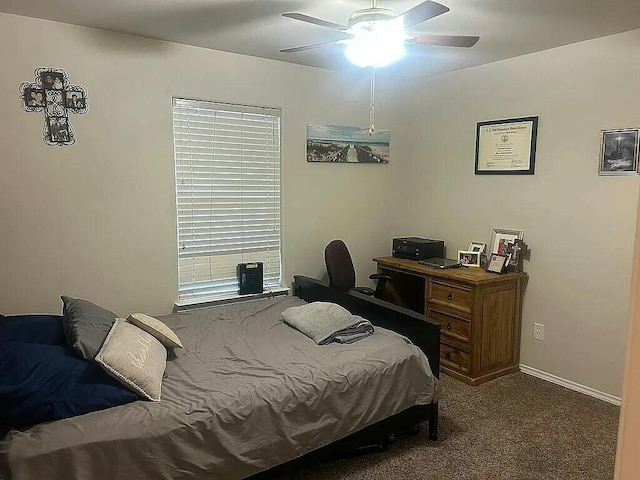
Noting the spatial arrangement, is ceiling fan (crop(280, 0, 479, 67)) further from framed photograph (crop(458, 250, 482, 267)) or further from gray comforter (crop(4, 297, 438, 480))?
framed photograph (crop(458, 250, 482, 267))

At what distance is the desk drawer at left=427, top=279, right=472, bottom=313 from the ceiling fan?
1828 mm

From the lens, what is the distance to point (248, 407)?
7.00 feet

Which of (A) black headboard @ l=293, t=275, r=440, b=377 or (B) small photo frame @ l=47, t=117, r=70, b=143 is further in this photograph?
(B) small photo frame @ l=47, t=117, r=70, b=143

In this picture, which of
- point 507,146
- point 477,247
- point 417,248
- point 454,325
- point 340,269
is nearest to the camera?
point 454,325

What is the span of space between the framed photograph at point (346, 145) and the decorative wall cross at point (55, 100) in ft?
5.81

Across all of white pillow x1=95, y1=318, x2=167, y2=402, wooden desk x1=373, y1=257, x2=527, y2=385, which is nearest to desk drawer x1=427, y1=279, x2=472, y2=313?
wooden desk x1=373, y1=257, x2=527, y2=385

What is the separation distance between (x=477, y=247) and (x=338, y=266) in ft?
3.89

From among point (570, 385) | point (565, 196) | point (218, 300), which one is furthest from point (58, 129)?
point (570, 385)

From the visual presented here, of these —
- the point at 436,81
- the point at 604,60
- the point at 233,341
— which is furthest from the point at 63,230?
the point at 604,60

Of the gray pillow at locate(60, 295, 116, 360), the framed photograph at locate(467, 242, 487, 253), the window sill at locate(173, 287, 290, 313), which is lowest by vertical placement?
the window sill at locate(173, 287, 290, 313)

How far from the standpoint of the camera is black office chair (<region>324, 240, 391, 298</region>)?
3.81 metres

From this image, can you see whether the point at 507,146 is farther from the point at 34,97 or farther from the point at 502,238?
the point at 34,97

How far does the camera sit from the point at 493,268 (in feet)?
12.0

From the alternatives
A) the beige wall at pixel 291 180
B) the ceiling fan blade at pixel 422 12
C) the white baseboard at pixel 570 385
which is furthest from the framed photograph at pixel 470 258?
the ceiling fan blade at pixel 422 12
